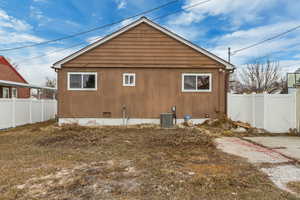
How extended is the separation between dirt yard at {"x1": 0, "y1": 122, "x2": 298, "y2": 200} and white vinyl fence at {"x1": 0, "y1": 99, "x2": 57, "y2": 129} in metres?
4.10

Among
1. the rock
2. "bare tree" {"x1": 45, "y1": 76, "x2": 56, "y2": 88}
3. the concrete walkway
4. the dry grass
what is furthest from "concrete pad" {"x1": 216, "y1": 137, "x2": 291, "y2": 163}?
"bare tree" {"x1": 45, "y1": 76, "x2": 56, "y2": 88}

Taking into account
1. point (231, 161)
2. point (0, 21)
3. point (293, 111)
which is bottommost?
point (231, 161)

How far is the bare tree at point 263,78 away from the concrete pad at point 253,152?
21.3m

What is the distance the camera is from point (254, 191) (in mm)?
2664

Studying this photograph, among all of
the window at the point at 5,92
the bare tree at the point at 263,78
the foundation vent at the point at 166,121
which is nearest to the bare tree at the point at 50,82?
the window at the point at 5,92

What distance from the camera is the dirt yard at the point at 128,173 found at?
2604 millimetres

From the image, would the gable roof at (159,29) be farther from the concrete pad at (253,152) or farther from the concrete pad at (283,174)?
the concrete pad at (283,174)

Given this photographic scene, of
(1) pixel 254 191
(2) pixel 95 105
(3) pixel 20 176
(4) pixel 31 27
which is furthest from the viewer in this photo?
(4) pixel 31 27

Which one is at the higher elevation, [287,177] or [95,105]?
[95,105]

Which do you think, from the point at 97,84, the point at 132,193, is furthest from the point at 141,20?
the point at 132,193

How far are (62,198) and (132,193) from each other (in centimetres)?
104

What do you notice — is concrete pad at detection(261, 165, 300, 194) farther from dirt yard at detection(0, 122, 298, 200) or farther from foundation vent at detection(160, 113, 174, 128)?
foundation vent at detection(160, 113, 174, 128)

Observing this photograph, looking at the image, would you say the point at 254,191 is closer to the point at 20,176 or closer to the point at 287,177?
the point at 287,177

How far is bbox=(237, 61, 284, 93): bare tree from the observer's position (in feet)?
78.1
